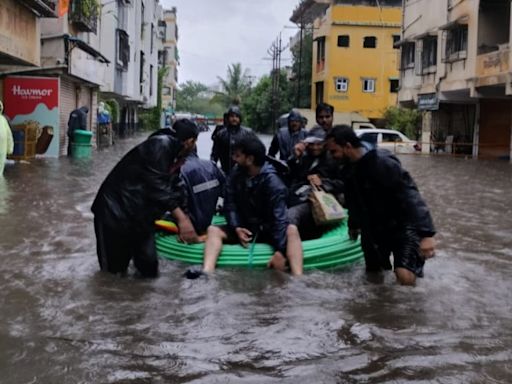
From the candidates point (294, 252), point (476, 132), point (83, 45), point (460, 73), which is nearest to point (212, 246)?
point (294, 252)

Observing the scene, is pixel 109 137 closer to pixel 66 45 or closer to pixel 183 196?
pixel 66 45

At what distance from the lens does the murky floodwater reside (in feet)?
13.8

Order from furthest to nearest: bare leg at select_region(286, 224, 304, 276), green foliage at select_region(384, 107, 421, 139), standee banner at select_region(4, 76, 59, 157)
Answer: green foliage at select_region(384, 107, 421, 139) → standee banner at select_region(4, 76, 59, 157) → bare leg at select_region(286, 224, 304, 276)

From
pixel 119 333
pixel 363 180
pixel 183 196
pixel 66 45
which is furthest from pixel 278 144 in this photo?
pixel 66 45

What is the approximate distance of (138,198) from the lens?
19.9 feet

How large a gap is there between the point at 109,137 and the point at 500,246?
25.3 m

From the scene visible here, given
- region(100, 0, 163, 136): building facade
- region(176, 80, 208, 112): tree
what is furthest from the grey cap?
region(176, 80, 208, 112): tree

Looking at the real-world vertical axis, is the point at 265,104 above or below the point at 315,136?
above

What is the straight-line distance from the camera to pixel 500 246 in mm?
8734

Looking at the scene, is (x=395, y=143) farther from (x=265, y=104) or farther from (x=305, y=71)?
(x=265, y=104)

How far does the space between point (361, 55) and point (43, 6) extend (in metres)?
35.3

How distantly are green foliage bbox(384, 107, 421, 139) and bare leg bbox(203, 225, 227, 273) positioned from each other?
108 ft

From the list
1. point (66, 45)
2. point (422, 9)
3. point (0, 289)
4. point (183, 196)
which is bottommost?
point (0, 289)

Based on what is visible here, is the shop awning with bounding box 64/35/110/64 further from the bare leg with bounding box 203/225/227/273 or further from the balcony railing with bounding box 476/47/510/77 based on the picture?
the bare leg with bounding box 203/225/227/273
